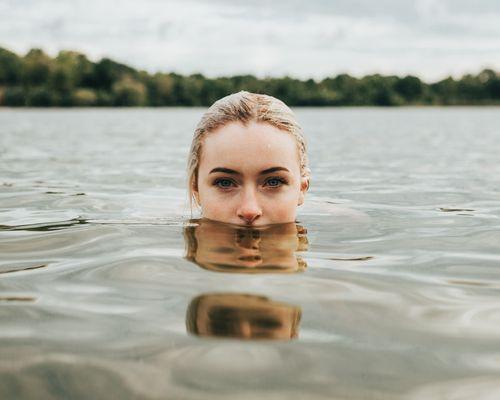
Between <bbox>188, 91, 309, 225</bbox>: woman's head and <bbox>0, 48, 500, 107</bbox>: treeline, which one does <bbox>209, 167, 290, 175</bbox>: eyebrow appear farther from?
<bbox>0, 48, 500, 107</bbox>: treeline

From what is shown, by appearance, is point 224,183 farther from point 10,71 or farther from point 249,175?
point 10,71

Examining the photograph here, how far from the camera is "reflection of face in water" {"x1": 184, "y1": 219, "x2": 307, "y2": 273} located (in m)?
3.32

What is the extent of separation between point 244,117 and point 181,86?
94.2m

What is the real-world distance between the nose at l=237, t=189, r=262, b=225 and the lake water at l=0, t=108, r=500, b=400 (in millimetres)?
115

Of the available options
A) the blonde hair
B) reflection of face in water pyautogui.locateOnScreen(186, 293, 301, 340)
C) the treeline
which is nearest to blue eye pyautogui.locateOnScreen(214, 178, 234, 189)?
the blonde hair

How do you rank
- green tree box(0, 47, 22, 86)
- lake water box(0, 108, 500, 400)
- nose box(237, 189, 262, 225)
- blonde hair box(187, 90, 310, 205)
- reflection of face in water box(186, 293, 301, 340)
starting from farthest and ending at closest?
green tree box(0, 47, 22, 86) < blonde hair box(187, 90, 310, 205) < nose box(237, 189, 262, 225) < reflection of face in water box(186, 293, 301, 340) < lake water box(0, 108, 500, 400)

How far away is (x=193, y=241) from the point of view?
4.04 meters

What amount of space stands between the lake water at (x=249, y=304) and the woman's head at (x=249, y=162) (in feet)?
0.54

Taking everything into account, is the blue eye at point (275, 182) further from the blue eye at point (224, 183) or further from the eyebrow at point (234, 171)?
the blue eye at point (224, 183)

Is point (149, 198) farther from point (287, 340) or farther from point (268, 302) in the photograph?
point (287, 340)

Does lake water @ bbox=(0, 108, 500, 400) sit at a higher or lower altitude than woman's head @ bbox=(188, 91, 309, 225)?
lower

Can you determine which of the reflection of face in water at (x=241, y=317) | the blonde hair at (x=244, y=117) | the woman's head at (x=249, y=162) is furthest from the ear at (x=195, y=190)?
the reflection of face in water at (x=241, y=317)

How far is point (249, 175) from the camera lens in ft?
13.0

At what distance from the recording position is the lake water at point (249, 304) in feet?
6.42
